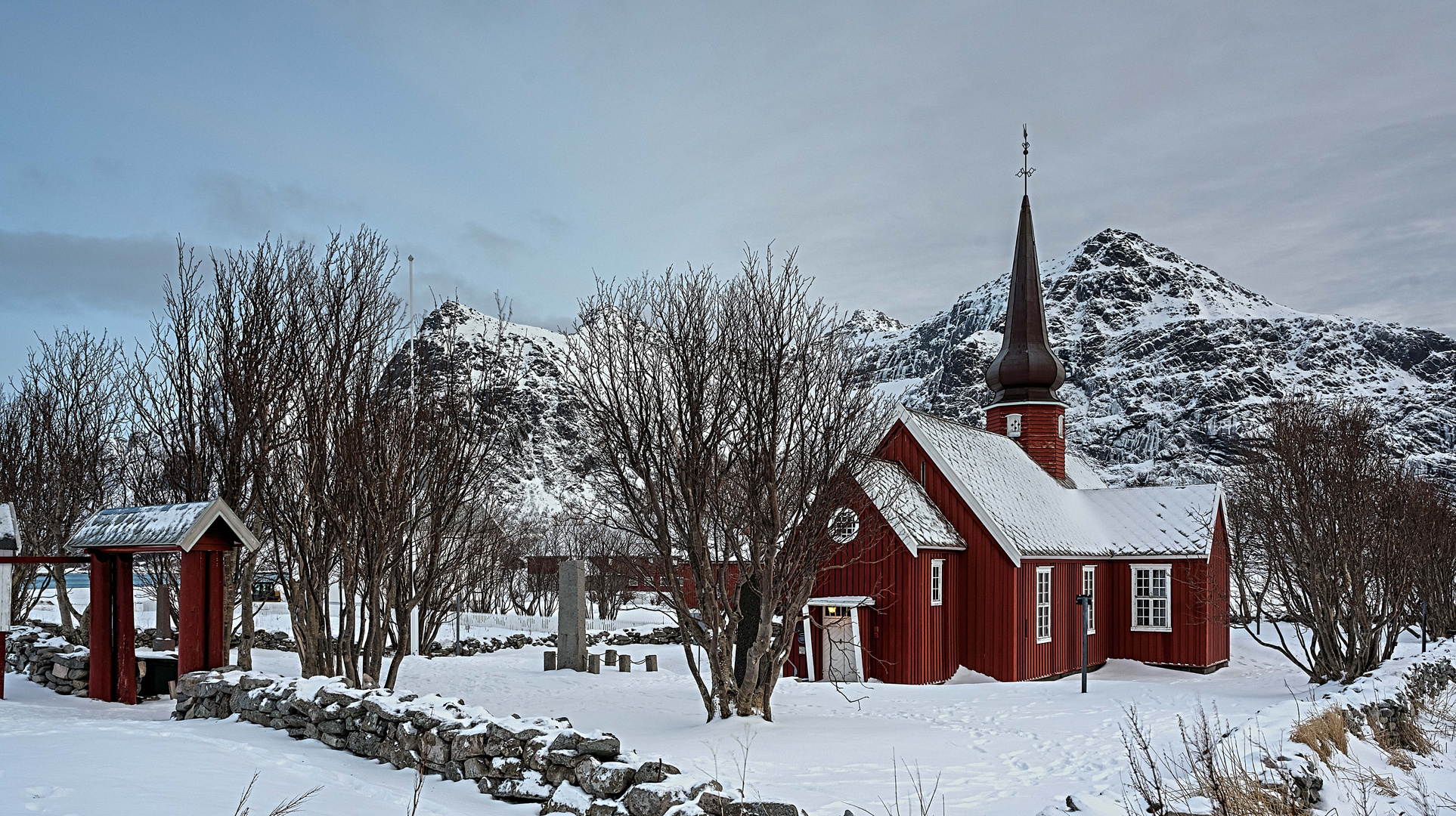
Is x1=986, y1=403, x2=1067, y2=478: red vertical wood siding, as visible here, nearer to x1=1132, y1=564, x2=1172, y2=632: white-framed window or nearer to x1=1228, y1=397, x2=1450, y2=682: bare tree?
x1=1132, y1=564, x2=1172, y2=632: white-framed window

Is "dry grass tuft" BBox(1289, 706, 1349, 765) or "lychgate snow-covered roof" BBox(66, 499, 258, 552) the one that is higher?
"lychgate snow-covered roof" BBox(66, 499, 258, 552)

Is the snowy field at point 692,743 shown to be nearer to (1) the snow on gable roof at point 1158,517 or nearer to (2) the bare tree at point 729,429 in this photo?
(2) the bare tree at point 729,429

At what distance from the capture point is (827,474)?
13.5 meters

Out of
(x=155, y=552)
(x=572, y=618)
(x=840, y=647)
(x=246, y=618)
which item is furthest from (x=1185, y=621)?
(x=155, y=552)

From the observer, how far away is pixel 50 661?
47.7 ft

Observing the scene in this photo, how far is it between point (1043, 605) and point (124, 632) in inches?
759

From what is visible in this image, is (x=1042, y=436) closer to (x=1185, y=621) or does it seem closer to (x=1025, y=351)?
(x=1025, y=351)

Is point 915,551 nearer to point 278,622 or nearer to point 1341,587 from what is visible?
point 1341,587

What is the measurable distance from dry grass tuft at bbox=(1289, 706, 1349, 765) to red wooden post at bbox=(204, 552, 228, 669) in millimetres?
11758

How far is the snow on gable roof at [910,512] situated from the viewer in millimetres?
21281

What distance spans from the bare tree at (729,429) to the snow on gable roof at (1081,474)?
781 inches

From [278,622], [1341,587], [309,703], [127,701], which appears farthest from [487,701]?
[278,622]

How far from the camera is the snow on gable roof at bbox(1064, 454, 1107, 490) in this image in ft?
107

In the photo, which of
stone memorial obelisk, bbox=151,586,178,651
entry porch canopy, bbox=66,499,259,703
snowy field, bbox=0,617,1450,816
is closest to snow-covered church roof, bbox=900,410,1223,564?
snowy field, bbox=0,617,1450,816
